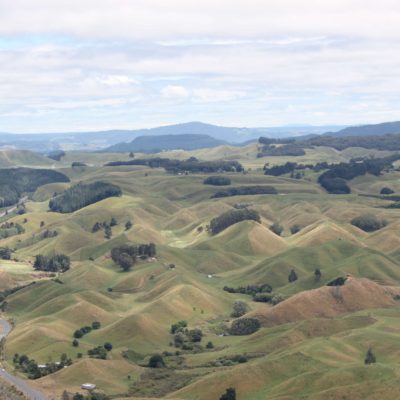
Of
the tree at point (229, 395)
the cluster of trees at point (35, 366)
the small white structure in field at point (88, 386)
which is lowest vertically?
the cluster of trees at point (35, 366)

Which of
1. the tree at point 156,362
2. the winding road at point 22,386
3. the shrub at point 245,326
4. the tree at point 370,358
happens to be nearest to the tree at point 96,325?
the shrub at point 245,326

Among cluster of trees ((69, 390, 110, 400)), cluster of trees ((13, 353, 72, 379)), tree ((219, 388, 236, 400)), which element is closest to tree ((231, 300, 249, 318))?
cluster of trees ((13, 353, 72, 379))

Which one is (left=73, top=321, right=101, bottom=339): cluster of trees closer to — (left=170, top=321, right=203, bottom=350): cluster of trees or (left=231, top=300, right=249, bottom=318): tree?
(left=170, top=321, right=203, bottom=350): cluster of trees

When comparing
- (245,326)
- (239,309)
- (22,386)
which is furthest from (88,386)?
(239,309)

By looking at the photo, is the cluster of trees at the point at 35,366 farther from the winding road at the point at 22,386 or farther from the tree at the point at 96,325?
the tree at the point at 96,325

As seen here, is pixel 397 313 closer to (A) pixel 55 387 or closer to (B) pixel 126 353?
(B) pixel 126 353

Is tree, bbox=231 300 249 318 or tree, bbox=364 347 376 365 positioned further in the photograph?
tree, bbox=231 300 249 318
